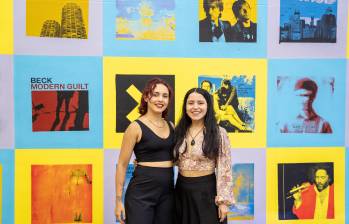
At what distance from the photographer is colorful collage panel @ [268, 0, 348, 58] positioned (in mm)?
3043

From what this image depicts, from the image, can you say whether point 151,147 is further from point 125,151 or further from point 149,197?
point 149,197

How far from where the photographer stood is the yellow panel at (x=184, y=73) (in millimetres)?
2949

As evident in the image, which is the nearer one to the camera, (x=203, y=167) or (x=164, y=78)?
(x=203, y=167)

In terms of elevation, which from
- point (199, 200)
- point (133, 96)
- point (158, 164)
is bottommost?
point (199, 200)

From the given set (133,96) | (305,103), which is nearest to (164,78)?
(133,96)

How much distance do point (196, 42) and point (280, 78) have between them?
0.76 m

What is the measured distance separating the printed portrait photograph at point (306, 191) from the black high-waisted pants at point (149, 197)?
1.22 metres

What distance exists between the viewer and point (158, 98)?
229cm

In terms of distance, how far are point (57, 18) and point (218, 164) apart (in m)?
1.73

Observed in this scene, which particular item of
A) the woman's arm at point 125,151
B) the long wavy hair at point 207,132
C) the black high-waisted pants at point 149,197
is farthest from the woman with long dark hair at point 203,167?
the woman's arm at point 125,151
